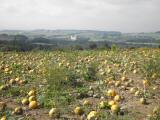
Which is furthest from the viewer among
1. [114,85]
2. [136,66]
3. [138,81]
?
[136,66]

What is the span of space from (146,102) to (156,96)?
2.51 feet

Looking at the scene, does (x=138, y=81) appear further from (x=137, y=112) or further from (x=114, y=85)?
(x=137, y=112)

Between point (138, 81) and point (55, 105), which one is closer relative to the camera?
point (55, 105)

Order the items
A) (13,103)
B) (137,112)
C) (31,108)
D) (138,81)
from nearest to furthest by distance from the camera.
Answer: (137,112) < (31,108) < (13,103) < (138,81)

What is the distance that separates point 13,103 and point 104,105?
2438 millimetres

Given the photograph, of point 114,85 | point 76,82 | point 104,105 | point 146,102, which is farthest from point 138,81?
point 104,105

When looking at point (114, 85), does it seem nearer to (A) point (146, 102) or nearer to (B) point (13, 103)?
(A) point (146, 102)

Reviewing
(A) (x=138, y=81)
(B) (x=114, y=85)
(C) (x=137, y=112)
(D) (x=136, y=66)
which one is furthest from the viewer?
(D) (x=136, y=66)

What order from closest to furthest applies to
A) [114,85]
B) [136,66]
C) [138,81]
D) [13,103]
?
[13,103] < [114,85] < [138,81] < [136,66]

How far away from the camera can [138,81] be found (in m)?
11.7

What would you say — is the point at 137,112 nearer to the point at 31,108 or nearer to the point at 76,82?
the point at 31,108

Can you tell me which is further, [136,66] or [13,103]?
[136,66]

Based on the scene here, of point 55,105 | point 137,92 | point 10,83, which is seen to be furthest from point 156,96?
point 10,83

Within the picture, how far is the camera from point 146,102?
8688 mm
